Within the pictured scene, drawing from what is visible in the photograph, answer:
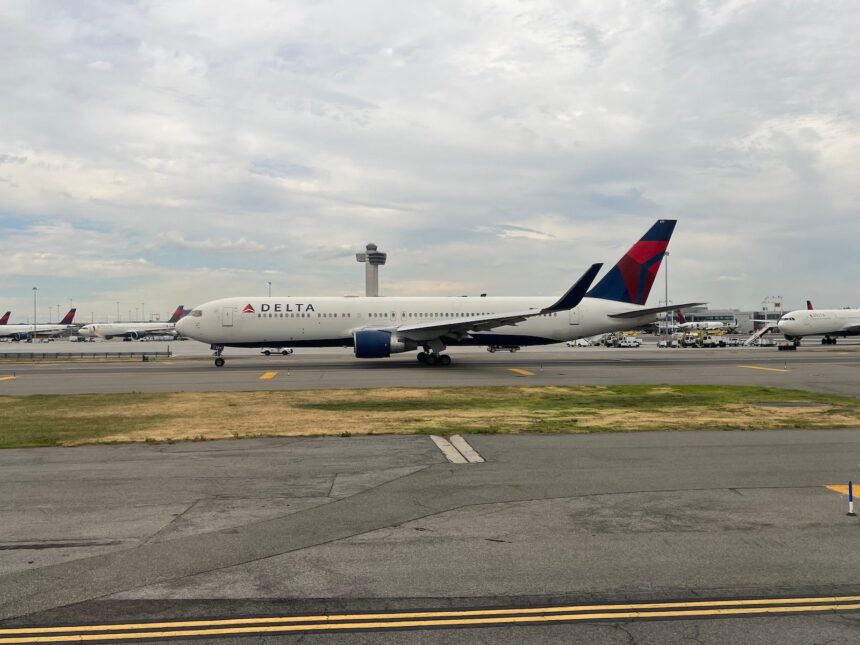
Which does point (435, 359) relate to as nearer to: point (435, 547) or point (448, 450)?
point (448, 450)

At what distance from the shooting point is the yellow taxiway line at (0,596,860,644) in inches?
217

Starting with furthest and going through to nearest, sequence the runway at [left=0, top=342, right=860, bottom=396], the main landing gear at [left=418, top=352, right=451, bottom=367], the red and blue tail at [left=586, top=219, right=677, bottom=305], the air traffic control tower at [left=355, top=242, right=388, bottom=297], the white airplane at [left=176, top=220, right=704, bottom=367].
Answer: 1. the air traffic control tower at [left=355, top=242, right=388, bottom=297]
2. the red and blue tail at [left=586, top=219, right=677, bottom=305]
3. the main landing gear at [left=418, top=352, right=451, bottom=367]
4. the white airplane at [left=176, top=220, right=704, bottom=367]
5. the runway at [left=0, top=342, right=860, bottom=396]

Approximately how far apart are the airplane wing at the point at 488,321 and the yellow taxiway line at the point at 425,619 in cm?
2814

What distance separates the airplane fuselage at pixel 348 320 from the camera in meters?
38.2

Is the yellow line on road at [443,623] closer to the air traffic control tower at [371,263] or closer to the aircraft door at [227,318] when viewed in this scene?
the aircraft door at [227,318]

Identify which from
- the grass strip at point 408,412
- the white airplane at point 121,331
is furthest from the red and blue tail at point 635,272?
the white airplane at point 121,331

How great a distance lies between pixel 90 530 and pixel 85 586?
210 centimetres

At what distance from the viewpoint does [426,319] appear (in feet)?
131

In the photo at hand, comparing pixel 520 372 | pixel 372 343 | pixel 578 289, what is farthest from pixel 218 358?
pixel 578 289

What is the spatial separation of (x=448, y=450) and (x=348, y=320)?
2550cm

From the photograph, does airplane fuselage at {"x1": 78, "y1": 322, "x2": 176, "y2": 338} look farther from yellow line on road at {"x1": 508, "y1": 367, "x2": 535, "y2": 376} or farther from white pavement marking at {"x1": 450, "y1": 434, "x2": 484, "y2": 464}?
white pavement marking at {"x1": 450, "y1": 434, "x2": 484, "y2": 464}

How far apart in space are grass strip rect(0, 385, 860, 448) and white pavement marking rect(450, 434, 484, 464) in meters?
0.93

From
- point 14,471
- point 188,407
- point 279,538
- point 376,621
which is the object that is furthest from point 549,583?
point 188,407

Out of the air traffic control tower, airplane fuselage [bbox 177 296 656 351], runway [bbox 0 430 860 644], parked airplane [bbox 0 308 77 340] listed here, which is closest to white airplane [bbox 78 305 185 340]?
parked airplane [bbox 0 308 77 340]
